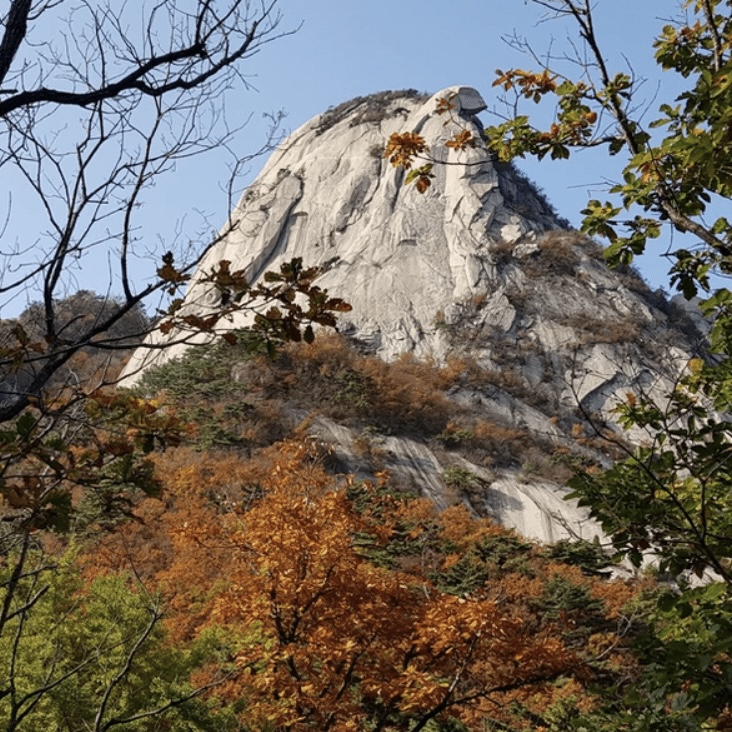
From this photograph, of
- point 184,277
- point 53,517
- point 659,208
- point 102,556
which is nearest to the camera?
point 53,517

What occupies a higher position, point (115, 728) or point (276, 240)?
point (276, 240)

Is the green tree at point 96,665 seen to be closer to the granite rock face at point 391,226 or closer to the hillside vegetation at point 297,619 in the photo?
the hillside vegetation at point 297,619

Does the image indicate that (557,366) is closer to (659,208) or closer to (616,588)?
(616,588)

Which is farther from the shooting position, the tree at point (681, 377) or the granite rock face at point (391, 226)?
the granite rock face at point (391, 226)

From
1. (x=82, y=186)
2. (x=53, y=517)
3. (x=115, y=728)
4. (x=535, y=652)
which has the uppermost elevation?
(x=82, y=186)

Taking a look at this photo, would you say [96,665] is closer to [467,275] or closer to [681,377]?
[681,377]

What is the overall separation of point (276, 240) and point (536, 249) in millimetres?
15943

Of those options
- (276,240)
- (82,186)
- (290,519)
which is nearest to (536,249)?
(276,240)

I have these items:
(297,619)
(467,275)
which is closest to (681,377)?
(297,619)

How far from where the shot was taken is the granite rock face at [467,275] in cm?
3519

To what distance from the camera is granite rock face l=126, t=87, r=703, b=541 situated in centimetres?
3519

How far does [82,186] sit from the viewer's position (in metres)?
2.23

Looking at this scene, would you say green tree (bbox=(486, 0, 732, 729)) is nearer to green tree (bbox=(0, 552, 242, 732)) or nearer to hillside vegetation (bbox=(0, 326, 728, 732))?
hillside vegetation (bbox=(0, 326, 728, 732))

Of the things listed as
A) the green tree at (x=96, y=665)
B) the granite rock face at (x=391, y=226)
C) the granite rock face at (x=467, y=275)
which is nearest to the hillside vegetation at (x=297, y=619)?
the green tree at (x=96, y=665)
